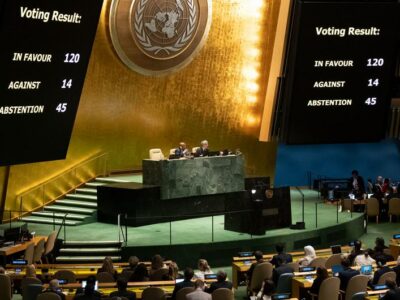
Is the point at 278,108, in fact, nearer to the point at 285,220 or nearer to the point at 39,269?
the point at 285,220

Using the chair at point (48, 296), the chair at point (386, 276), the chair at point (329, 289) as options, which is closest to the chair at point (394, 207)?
the chair at point (386, 276)

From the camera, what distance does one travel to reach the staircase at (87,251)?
63.7ft

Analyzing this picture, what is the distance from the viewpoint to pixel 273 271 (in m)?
15.4

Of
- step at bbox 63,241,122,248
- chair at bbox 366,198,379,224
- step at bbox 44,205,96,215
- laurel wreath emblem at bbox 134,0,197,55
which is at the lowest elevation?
step at bbox 63,241,122,248

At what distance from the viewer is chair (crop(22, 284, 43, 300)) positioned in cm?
1372

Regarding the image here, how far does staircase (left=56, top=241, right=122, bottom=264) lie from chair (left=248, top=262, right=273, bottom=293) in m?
4.58

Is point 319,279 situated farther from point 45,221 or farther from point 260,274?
point 45,221

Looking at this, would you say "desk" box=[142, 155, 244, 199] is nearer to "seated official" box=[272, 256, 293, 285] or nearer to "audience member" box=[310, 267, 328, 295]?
"seated official" box=[272, 256, 293, 285]

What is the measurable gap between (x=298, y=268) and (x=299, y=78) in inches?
170

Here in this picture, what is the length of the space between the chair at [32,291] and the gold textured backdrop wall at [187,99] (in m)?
9.98

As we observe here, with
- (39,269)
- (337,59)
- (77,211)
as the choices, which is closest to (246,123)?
(77,211)

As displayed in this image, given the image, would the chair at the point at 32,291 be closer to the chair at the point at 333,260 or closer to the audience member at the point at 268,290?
the audience member at the point at 268,290

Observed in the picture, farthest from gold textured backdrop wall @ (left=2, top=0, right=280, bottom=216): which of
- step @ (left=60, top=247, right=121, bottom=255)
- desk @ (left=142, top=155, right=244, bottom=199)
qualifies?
step @ (left=60, top=247, right=121, bottom=255)

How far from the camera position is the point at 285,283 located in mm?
14945
